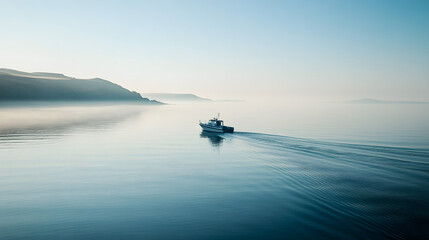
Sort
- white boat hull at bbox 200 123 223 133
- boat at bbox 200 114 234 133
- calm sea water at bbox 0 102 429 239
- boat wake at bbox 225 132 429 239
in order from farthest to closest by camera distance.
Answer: white boat hull at bbox 200 123 223 133 → boat at bbox 200 114 234 133 → boat wake at bbox 225 132 429 239 → calm sea water at bbox 0 102 429 239

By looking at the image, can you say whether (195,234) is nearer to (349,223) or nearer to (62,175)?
(349,223)

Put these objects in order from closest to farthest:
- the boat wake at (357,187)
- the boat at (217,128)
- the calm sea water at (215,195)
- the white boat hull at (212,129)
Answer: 1. the calm sea water at (215,195)
2. the boat wake at (357,187)
3. the boat at (217,128)
4. the white boat hull at (212,129)

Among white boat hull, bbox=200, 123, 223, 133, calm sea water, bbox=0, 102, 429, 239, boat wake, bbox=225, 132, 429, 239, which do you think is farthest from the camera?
white boat hull, bbox=200, 123, 223, 133

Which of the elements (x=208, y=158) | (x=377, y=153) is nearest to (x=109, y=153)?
(x=208, y=158)

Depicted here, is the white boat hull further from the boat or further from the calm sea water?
the calm sea water

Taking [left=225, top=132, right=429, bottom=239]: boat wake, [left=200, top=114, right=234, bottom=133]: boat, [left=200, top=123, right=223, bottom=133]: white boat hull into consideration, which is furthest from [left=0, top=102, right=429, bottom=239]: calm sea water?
[left=200, top=123, right=223, bottom=133]: white boat hull

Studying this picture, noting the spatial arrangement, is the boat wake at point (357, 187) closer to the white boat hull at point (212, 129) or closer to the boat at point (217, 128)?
the boat at point (217, 128)

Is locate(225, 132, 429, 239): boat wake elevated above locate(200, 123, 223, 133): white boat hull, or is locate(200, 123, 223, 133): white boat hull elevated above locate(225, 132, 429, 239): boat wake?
locate(200, 123, 223, 133): white boat hull

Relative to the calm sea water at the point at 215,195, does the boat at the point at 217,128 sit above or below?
above

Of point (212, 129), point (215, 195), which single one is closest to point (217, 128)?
point (212, 129)

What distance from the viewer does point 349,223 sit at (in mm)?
18297

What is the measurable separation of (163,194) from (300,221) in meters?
13.4

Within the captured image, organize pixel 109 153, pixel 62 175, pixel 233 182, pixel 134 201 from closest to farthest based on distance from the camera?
pixel 134 201
pixel 233 182
pixel 62 175
pixel 109 153

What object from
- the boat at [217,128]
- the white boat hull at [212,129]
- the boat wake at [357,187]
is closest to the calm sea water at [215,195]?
the boat wake at [357,187]
